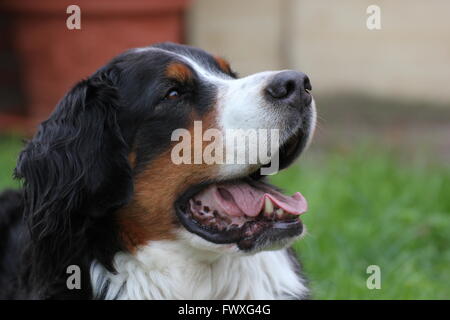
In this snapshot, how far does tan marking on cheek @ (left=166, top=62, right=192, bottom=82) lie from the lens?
3127 mm

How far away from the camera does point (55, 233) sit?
10.2ft

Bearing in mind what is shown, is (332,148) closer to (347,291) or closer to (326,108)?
(326,108)

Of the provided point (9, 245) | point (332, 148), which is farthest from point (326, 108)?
point (9, 245)

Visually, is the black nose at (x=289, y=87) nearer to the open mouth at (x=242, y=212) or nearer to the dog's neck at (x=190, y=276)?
the open mouth at (x=242, y=212)

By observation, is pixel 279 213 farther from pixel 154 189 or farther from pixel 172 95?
pixel 172 95

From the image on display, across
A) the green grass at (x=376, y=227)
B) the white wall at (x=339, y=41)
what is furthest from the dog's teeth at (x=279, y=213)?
the white wall at (x=339, y=41)

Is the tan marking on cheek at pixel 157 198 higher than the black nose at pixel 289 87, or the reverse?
the black nose at pixel 289 87

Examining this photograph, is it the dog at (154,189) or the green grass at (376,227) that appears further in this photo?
the green grass at (376,227)

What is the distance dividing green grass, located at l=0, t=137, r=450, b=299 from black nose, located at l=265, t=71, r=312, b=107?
133 centimetres

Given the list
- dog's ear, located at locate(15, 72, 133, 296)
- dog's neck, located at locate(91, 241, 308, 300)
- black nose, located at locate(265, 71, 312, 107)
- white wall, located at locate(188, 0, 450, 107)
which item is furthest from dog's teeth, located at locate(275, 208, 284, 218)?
white wall, located at locate(188, 0, 450, 107)

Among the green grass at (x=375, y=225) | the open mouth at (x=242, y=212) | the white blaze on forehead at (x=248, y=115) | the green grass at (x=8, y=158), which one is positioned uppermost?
the white blaze on forehead at (x=248, y=115)

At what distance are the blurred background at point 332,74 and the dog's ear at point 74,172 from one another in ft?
6.43

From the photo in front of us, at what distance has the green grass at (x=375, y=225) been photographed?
13.8 ft

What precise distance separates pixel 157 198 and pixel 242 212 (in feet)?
1.15
